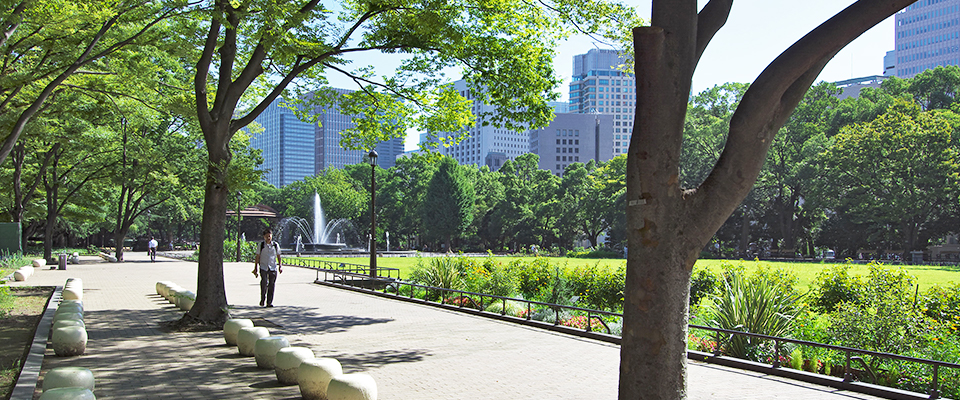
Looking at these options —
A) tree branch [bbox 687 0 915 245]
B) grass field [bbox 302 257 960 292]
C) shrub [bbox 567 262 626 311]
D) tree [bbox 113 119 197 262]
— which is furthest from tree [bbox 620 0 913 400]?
tree [bbox 113 119 197 262]

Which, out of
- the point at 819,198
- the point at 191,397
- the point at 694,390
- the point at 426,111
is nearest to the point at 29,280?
the point at 426,111

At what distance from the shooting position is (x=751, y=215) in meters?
66.6

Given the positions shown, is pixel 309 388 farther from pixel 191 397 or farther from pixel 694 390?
pixel 694 390

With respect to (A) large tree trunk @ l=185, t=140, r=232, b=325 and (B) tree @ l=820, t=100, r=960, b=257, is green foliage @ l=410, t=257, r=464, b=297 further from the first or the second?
(B) tree @ l=820, t=100, r=960, b=257

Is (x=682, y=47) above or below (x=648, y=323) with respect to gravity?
above

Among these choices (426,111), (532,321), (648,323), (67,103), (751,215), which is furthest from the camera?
(751,215)

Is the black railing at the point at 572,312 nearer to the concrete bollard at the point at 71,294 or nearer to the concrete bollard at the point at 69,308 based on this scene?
the concrete bollard at the point at 69,308

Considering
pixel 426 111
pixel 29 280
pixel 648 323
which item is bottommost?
pixel 29 280

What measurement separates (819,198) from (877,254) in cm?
870

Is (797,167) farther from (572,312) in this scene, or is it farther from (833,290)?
(572,312)

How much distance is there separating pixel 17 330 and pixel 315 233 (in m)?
53.9

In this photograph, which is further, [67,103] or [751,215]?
[751,215]

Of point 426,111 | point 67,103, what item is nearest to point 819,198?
point 426,111

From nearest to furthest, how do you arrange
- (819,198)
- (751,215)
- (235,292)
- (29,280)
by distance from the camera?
1. (235,292)
2. (29,280)
3. (819,198)
4. (751,215)
